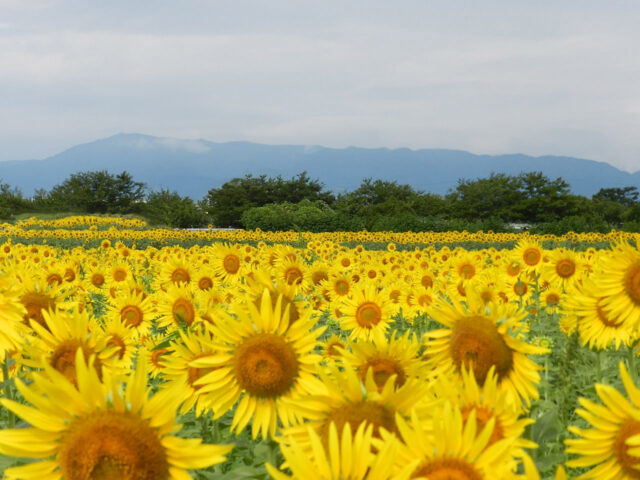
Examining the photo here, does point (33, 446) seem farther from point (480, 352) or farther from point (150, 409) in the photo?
point (480, 352)

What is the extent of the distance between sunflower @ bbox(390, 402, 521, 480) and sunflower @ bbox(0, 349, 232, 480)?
1.48 feet

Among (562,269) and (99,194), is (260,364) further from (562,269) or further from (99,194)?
(99,194)

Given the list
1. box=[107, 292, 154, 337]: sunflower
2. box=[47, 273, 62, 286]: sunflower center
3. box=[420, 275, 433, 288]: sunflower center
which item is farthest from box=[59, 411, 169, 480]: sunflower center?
box=[420, 275, 433, 288]: sunflower center

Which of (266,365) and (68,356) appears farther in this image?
(68,356)

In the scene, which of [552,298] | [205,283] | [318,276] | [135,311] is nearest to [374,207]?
[552,298]

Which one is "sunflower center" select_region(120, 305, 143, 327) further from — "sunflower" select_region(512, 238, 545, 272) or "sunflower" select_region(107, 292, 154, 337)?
"sunflower" select_region(512, 238, 545, 272)

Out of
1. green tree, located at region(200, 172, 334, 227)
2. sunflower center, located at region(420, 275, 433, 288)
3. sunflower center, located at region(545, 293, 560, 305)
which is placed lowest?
sunflower center, located at region(545, 293, 560, 305)

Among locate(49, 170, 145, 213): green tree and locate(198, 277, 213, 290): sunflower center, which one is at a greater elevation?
locate(49, 170, 145, 213): green tree

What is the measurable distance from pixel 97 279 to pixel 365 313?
14.4 feet

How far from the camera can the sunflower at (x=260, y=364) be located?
7.33 ft

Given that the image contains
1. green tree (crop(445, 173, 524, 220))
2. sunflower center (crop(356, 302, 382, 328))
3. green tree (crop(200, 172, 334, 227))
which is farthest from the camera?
green tree (crop(200, 172, 334, 227))

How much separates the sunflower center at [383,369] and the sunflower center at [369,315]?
2961 mm

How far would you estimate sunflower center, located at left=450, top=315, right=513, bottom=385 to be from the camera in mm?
2318

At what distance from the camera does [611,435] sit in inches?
63.4
